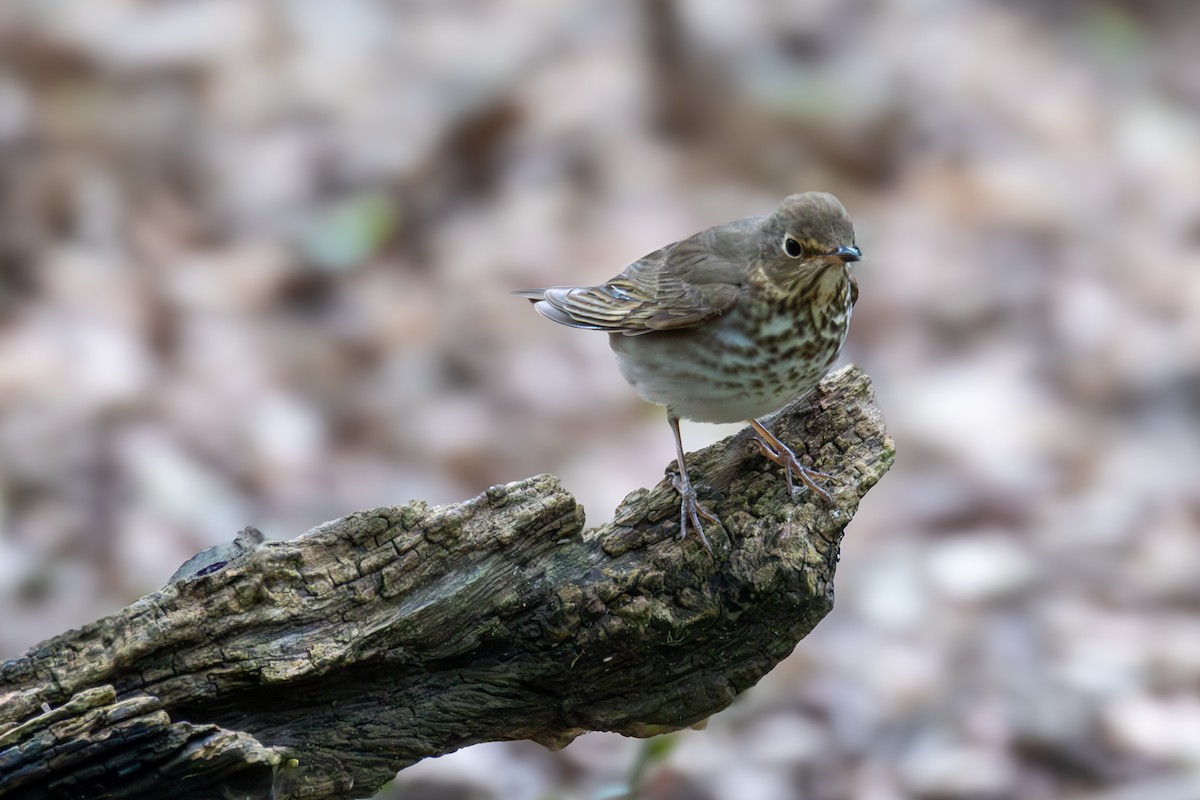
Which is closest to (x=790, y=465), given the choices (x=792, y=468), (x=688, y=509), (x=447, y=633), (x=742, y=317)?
(x=792, y=468)

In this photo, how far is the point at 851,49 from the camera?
6773mm

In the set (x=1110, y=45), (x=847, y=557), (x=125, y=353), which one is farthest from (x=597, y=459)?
(x=1110, y=45)

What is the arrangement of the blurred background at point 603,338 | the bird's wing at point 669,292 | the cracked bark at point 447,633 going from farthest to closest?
1. the blurred background at point 603,338
2. the bird's wing at point 669,292
3. the cracked bark at point 447,633

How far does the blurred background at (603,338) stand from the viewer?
4.25 m

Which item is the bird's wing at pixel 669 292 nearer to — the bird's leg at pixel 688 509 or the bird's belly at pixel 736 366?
the bird's belly at pixel 736 366

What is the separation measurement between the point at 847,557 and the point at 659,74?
2.76m

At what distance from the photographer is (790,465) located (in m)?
2.90

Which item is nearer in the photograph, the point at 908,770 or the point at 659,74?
the point at 908,770

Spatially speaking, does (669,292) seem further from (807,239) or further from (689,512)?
(689,512)

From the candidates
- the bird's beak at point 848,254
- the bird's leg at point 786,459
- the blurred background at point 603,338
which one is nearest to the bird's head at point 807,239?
the bird's beak at point 848,254

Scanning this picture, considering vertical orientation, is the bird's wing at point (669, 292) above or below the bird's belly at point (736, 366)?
above

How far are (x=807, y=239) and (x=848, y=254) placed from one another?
103 mm

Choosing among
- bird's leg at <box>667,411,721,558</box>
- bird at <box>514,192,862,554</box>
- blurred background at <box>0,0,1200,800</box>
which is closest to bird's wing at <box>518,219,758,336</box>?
bird at <box>514,192,862,554</box>

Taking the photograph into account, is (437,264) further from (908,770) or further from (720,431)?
(908,770)
